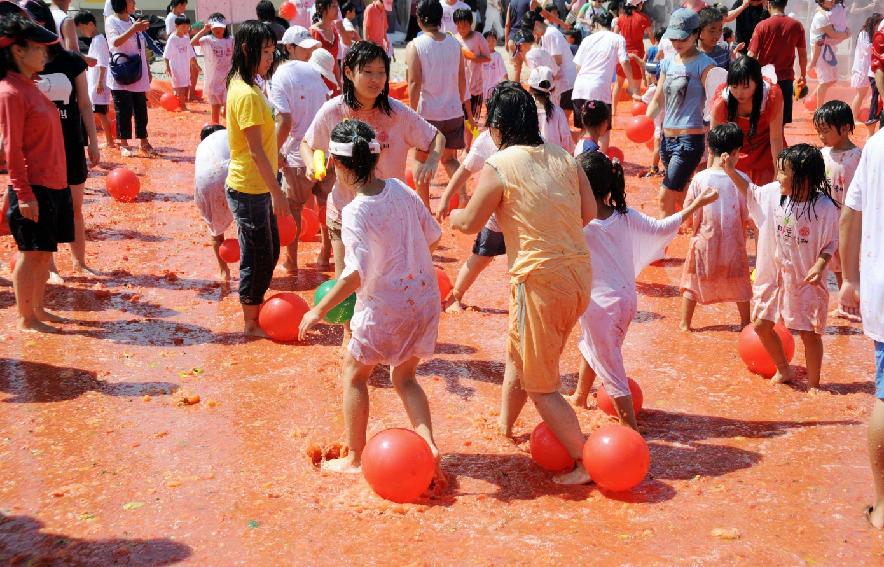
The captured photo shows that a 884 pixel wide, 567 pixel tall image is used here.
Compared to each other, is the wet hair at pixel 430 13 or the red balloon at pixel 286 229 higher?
the wet hair at pixel 430 13

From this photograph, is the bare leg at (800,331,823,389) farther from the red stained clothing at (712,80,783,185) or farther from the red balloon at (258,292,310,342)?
the red balloon at (258,292,310,342)

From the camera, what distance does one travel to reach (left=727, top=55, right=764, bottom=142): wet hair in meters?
8.23

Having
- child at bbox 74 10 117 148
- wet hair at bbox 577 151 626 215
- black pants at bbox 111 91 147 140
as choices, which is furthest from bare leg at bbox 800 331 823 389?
child at bbox 74 10 117 148

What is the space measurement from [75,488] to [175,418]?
1036 millimetres

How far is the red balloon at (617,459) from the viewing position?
4.86m

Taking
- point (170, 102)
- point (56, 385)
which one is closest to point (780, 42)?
point (56, 385)

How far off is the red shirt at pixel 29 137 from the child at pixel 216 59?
28.9ft

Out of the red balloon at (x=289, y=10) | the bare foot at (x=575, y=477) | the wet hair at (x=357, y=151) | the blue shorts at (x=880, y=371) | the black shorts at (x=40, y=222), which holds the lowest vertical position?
the bare foot at (x=575, y=477)

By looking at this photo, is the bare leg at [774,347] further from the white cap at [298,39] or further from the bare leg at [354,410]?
the white cap at [298,39]

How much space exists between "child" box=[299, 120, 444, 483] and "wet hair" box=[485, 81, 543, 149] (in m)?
0.57

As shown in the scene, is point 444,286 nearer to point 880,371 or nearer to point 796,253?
point 796,253

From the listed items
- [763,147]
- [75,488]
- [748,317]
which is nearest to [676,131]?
[763,147]

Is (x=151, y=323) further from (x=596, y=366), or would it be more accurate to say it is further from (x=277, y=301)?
(x=596, y=366)

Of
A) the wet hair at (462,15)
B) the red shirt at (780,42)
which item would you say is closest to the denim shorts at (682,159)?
the red shirt at (780,42)
